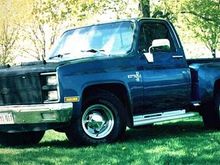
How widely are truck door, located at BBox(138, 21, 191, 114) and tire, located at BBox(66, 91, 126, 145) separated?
0.61m

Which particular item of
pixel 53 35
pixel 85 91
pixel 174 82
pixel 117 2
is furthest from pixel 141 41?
pixel 53 35

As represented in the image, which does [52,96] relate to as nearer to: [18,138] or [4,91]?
[4,91]

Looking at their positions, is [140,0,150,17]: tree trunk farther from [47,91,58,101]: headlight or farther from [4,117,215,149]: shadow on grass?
[47,91,58,101]: headlight

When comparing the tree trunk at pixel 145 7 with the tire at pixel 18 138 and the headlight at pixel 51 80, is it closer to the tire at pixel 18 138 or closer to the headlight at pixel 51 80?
the tire at pixel 18 138

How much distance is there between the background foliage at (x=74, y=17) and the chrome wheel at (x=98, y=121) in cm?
1561

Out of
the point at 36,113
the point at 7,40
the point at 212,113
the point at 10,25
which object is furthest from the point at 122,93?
the point at 7,40

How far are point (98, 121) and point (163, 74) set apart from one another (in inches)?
57.1

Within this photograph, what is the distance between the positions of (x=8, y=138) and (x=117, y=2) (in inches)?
708

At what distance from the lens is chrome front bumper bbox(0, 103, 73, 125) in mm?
7086

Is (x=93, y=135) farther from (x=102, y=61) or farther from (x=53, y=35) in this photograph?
(x=53, y=35)

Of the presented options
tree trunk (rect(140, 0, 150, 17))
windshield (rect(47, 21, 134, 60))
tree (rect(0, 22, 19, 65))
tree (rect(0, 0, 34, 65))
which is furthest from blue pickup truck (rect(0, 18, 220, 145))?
tree (rect(0, 22, 19, 65))

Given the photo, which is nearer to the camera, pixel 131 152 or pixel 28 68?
pixel 131 152

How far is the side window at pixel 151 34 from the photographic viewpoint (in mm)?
8367

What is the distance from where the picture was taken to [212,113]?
31.5 feet
